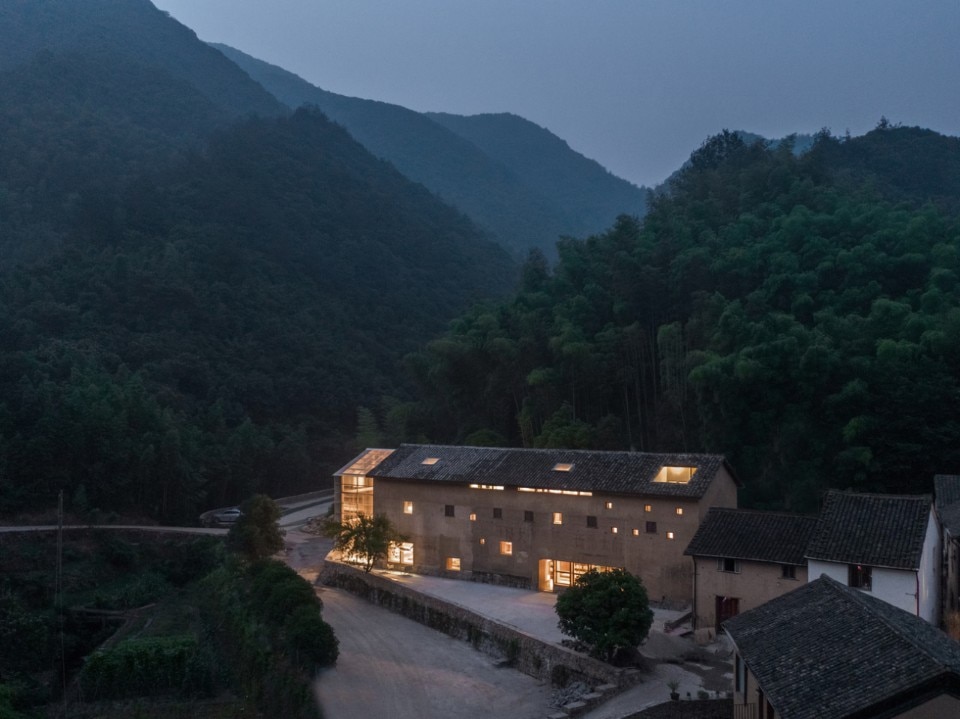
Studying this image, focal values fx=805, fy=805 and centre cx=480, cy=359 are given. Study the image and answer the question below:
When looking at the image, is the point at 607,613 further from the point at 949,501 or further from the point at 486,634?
the point at 949,501

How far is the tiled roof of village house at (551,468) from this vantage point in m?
23.6

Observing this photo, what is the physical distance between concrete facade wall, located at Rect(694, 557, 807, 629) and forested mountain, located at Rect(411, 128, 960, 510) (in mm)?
6414

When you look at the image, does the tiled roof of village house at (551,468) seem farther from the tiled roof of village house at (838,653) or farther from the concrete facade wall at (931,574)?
the tiled roof of village house at (838,653)

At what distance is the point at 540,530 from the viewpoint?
83.8ft

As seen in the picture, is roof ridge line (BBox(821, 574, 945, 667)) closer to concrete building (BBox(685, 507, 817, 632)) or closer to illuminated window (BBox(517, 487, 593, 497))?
concrete building (BBox(685, 507, 817, 632))

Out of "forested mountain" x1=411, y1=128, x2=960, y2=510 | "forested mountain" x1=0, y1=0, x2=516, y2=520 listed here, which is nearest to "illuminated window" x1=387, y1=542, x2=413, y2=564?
"forested mountain" x1=411, y1=128, x2=960, y2=510

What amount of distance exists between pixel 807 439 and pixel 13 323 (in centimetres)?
3962

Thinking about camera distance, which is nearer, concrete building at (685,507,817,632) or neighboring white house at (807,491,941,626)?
neighboring white house at (807,491,941,626)

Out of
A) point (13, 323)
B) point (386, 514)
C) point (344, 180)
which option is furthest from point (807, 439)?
point (344, 180)

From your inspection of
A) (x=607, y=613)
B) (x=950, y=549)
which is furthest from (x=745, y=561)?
(x=950, y=549)

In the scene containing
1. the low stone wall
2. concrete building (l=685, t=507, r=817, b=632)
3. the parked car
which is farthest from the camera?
the parked car

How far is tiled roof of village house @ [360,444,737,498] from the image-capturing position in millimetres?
23562

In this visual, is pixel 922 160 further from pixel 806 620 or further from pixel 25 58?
pixel 25 58

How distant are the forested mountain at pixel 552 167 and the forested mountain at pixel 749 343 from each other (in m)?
82.6
